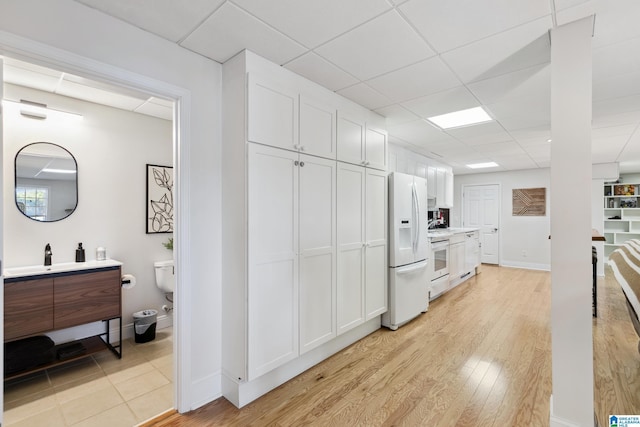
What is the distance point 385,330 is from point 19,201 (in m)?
3.67

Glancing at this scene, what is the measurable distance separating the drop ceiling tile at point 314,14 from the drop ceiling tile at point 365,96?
781 millimetres

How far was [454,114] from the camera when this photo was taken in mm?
3229

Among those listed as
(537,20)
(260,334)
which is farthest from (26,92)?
(537,20)

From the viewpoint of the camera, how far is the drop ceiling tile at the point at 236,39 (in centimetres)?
166

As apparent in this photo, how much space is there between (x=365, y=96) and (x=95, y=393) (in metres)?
3.24

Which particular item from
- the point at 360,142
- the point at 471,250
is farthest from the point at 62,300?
the point at 471,250

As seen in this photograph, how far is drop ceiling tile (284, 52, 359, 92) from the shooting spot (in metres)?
2.11

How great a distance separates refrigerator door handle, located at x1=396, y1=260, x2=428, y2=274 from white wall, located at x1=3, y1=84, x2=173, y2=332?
105 inches

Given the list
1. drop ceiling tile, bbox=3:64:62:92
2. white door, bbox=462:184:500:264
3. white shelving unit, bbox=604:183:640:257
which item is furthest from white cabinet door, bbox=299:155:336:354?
white shelving unit, bbox=604:183:640:257

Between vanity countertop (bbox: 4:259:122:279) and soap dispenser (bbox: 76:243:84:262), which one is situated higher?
soap dispenser (bbox: 76:243:84:262)

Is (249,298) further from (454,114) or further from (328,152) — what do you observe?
(454,114)

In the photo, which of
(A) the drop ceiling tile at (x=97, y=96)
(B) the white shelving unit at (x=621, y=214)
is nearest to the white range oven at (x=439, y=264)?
(A) the drop ceiling tile at (x=97, y=96)

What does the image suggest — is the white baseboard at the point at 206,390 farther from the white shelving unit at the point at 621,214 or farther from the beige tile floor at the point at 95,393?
the white shelving unit at the point at 621,214

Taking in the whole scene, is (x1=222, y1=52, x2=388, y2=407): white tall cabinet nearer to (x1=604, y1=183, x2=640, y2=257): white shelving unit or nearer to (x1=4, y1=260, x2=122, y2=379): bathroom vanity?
(x1=4, y1=260, x2=122, y2=379): bathroom vanity
